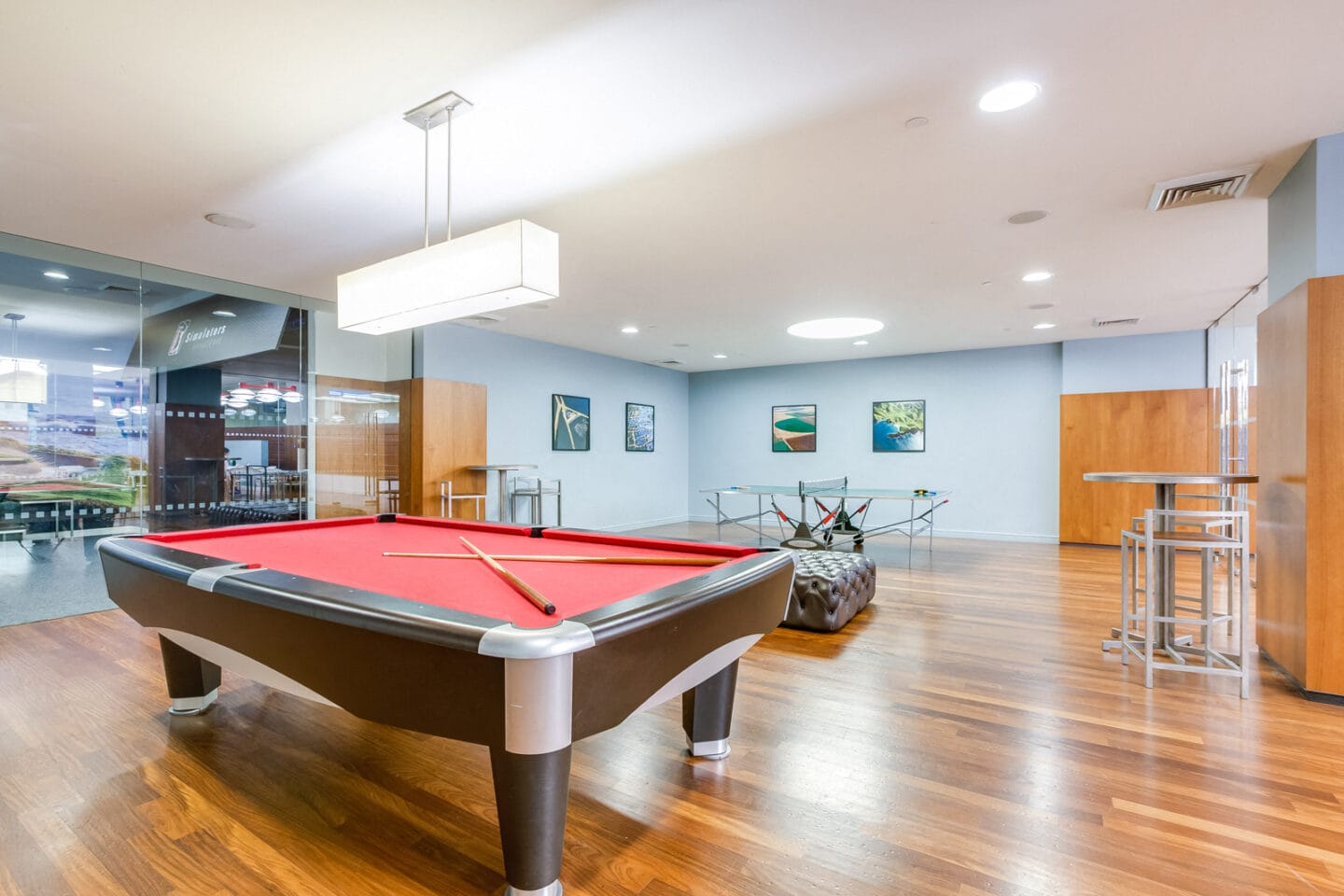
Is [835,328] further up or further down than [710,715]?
further up

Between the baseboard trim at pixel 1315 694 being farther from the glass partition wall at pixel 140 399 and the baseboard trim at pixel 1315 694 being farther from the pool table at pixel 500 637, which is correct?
the glass partition wall at pixel 140 399

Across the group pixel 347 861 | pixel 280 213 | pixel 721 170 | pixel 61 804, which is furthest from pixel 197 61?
pixel 347 861

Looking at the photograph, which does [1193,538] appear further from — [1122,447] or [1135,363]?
[1135,363]

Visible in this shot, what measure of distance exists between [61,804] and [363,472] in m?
4.26

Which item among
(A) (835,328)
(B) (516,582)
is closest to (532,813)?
(B) (516,582)

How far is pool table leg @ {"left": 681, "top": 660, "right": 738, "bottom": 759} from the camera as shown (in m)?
2.18

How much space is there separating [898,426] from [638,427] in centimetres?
377

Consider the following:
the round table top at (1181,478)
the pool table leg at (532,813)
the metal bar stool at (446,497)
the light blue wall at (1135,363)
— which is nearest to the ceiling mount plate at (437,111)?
the pool table leg at (532,813)

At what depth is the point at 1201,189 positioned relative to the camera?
10.3 feet

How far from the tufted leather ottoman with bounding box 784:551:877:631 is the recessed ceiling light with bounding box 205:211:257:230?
3818mm

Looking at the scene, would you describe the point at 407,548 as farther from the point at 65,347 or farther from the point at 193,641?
the point at 65,347

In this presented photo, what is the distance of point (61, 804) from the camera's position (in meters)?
1.88

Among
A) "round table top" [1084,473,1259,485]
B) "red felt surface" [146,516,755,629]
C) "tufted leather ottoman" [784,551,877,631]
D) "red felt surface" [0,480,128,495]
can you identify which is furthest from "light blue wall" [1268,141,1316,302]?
"red felt surface" [0,480,128,495]

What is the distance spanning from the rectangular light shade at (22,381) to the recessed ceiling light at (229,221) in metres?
1.78
